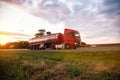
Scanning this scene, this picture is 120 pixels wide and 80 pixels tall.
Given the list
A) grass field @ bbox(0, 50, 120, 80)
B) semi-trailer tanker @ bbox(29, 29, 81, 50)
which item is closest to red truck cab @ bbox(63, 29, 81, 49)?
semi-trailer tanker @ bbox(29, 29, 81, 50)

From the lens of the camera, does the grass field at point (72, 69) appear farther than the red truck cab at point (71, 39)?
No

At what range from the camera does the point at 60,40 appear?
42.5ft

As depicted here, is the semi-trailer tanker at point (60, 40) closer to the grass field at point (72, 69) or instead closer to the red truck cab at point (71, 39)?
the red truck cab at point (71, 39)

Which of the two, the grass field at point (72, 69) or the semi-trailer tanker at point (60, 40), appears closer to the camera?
the grass field at point (72, 69)

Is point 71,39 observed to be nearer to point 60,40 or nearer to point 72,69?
point 60,40

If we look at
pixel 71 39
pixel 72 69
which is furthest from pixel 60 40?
pixel 72 69

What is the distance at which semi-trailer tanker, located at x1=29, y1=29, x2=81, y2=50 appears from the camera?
464 inches

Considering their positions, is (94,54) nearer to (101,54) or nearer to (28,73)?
(101,54)

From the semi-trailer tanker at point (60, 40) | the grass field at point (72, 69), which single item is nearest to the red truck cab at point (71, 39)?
the semi-trailer tanker at point (60, 40)

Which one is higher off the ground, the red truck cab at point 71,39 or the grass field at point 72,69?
the red truck cab at point 71,39

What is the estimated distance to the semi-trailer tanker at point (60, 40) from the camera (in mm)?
11797

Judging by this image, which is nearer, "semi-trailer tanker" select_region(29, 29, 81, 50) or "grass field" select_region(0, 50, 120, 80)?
"grass field" select_region(0, 50, 120, 80)

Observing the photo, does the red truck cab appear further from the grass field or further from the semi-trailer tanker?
the grass field

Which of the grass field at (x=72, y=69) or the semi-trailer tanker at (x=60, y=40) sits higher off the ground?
the semi-trailer tanker at (x=60, y=40)
